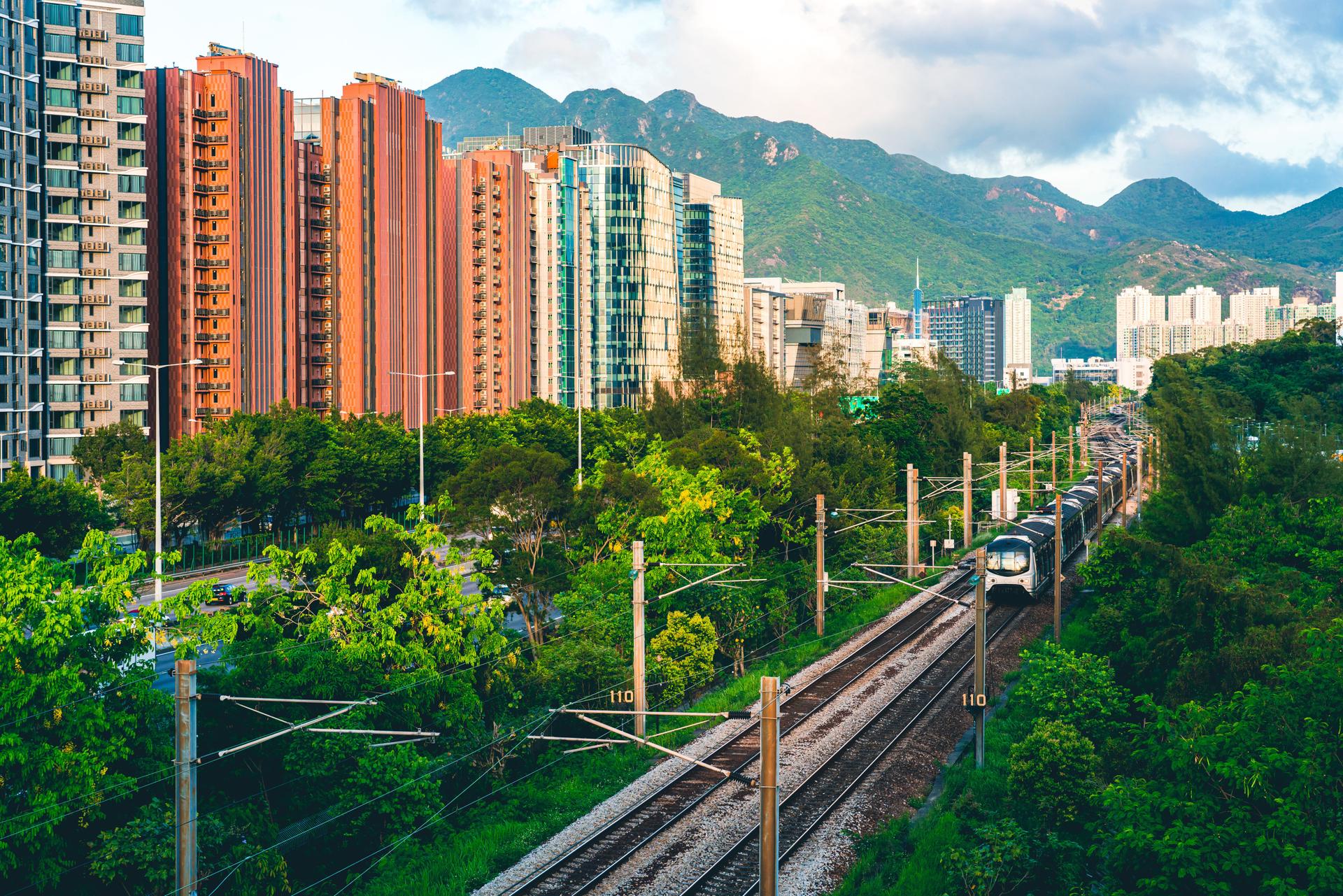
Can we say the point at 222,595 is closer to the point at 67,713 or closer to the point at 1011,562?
the point at 67,713

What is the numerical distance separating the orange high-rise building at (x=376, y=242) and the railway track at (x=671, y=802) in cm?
6404

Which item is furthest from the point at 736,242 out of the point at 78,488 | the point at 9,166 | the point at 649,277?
the point at 78,488

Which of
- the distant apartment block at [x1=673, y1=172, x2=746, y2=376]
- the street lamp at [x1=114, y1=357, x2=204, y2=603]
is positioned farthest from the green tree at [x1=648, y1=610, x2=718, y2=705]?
the distant apartment block at [x1=673, y1=172, x2=746, y2=376]

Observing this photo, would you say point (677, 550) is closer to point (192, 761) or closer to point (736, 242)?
point (192, 761)

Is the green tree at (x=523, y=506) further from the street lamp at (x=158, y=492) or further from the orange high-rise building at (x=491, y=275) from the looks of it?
the orange high-rise building at (x=491, y=275)

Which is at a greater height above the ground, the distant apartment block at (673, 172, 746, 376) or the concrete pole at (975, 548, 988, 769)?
the distant apartment block at (673, 172, 746, 376)

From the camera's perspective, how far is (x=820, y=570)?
49375mm

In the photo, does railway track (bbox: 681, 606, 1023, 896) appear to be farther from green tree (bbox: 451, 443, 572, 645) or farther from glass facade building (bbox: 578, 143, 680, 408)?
glass facade building (bbox: 578, 143, 680, 408)

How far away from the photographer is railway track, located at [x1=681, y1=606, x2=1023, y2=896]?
27.2m

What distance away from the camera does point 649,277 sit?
6191 inches

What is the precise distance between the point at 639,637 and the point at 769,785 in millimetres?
13560

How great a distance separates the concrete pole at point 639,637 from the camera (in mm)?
33750

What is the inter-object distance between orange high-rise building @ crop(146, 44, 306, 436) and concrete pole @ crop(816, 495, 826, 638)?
53017mm

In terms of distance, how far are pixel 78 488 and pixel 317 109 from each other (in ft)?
239
